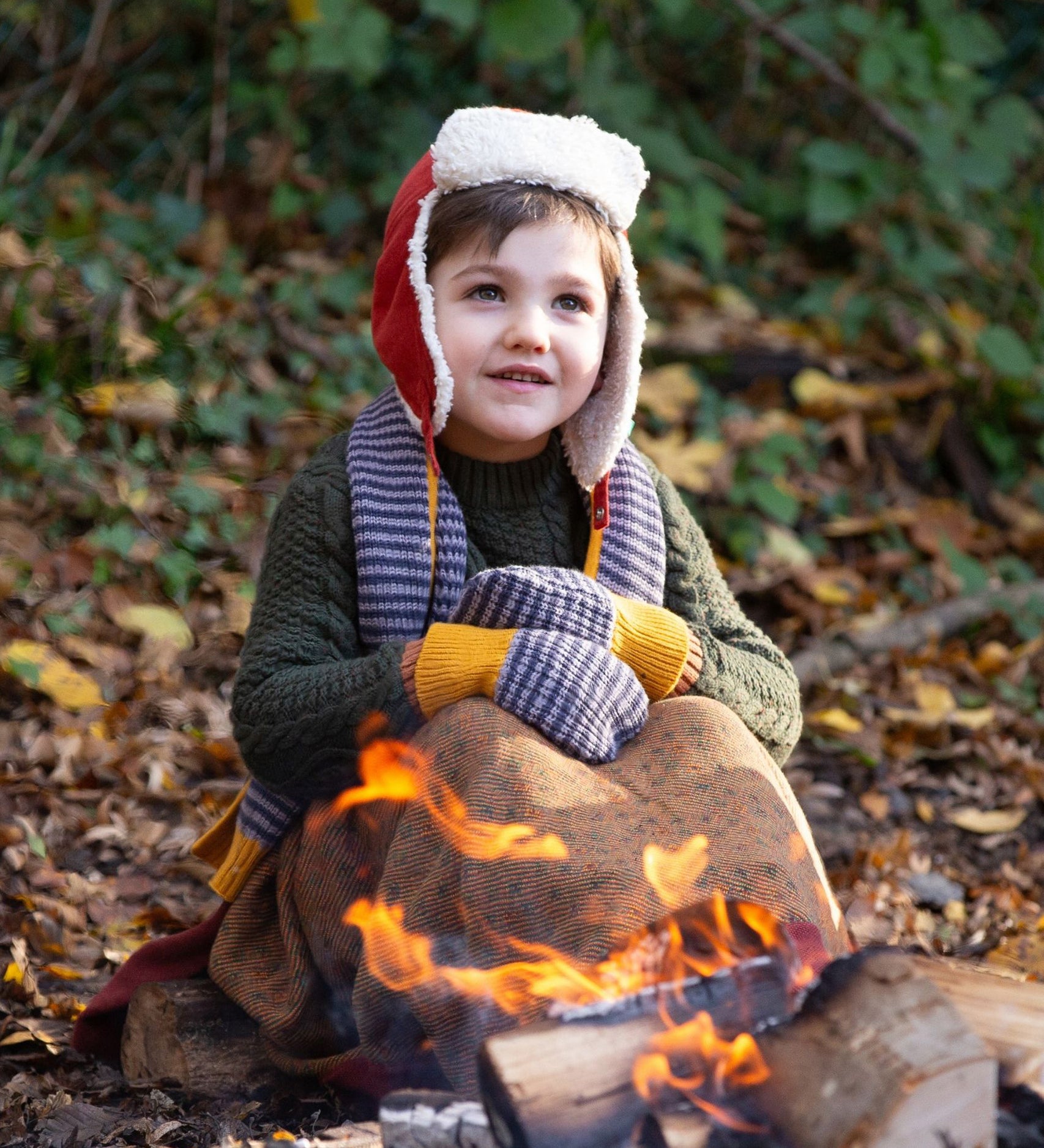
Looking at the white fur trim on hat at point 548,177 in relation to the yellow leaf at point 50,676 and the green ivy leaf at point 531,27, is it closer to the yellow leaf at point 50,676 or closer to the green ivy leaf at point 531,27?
the yellow leaf at point 50,676

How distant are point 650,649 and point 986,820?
1937 mm

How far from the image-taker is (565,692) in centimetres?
215

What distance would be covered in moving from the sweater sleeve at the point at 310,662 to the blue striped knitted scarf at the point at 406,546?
42 mm

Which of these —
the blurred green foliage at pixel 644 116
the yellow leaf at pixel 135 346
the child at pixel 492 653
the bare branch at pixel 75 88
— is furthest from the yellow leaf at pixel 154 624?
the bare branch at pixel 75 88

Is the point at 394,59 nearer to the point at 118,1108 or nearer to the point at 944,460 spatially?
the point at 944,460

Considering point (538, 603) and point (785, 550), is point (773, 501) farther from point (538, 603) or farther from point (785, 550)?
point (538, 603)

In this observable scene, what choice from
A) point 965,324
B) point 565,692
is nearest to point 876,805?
point 565,692

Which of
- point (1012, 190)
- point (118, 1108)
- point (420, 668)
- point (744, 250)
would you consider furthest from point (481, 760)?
point (1012, 190)

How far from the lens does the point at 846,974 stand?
5.70ft

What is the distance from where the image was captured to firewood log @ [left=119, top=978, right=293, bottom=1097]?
2537 millimetres

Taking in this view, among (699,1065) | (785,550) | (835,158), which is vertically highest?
(835,158)

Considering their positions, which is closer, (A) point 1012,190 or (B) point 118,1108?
(B) point 118,1108

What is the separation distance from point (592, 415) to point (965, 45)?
4.01 metres

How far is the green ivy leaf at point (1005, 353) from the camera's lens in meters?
5.60
